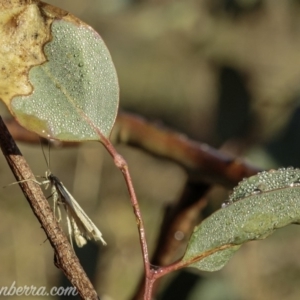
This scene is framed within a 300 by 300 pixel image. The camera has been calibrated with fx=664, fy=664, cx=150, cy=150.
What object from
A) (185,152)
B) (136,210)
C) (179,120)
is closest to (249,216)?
(136,210)

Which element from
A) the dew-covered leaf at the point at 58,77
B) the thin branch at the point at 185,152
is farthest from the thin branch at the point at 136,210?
the thin branch at the point at 185,152

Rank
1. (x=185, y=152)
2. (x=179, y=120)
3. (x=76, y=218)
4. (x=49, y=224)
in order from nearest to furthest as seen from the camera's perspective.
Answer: (x=49, y=224)
(x=76, y=218)
(x=185, y=152)
(x=179, y=120)

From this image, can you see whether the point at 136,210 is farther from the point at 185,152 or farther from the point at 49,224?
the point at 185,152

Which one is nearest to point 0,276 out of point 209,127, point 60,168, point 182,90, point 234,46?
point 60,168

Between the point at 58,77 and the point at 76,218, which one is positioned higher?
the point at 58,77

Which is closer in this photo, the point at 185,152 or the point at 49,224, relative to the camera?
the point at 49,224

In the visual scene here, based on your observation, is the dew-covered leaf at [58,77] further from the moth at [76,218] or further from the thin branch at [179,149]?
the thin branch at [179,149]

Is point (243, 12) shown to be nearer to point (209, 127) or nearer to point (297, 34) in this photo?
point (297, 34)
